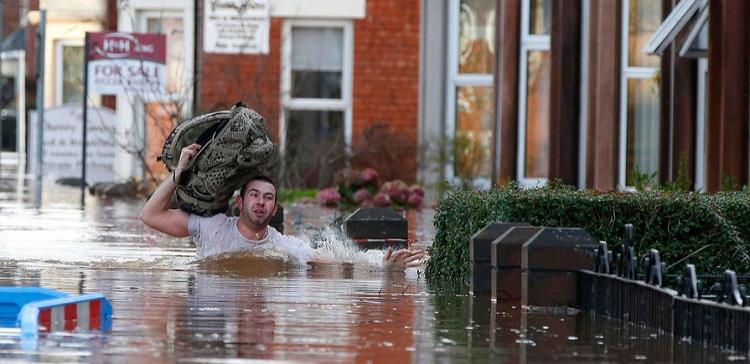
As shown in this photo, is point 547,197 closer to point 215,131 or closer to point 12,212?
point 215,131

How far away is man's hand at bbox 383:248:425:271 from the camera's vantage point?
46.3 feet

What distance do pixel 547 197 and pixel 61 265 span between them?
4122 millimetres

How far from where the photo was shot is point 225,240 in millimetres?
14297

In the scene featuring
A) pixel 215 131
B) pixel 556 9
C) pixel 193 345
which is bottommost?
pixel 193 345

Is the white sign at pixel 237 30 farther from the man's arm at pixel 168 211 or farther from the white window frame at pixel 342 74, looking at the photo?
the man's arm at pixel 168 211

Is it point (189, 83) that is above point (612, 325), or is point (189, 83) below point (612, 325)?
above

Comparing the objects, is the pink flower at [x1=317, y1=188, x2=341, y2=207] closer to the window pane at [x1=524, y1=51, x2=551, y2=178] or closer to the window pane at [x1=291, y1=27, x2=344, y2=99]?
the window pane at [x1=524, y1=51, x2=551, y2=178]

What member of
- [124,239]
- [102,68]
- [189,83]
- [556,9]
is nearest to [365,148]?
[189,83]

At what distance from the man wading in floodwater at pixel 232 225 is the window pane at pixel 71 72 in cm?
3654

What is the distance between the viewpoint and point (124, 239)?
18.5 metres

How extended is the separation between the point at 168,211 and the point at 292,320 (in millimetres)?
4363

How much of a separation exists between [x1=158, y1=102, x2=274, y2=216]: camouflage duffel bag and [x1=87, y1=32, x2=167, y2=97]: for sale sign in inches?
551

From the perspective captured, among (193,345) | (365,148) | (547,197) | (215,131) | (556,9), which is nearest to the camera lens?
(193,345)

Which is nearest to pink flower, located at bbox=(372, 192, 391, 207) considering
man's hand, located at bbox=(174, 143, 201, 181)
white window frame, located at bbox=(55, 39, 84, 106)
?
man's hand, located at bbox=(174, 143, 201, 181)
